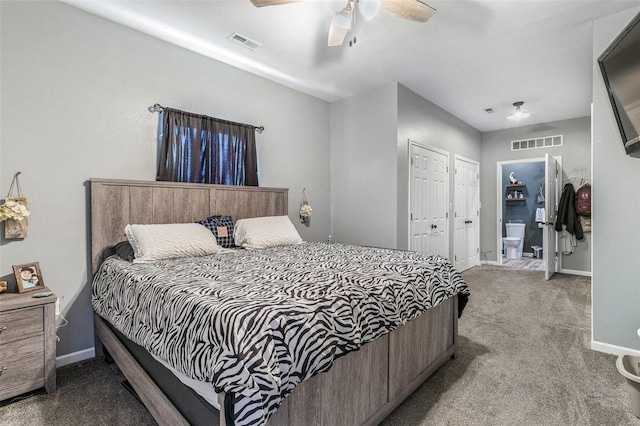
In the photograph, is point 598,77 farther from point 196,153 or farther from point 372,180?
point 196,153

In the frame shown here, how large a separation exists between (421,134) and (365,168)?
970mm

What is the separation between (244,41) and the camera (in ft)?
9.40

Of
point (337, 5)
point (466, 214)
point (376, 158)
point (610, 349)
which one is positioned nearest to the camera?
point (337, 5)

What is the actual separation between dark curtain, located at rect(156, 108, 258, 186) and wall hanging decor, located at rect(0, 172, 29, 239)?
912 millimetres

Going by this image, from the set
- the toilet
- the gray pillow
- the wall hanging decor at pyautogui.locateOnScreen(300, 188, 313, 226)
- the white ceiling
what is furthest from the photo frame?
the toilet

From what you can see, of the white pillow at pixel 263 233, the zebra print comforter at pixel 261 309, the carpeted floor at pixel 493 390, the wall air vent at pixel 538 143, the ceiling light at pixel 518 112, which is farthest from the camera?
the wall air vent at pixel 538 143

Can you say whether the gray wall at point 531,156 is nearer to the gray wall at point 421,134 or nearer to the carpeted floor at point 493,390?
the gray wall at point 421,134

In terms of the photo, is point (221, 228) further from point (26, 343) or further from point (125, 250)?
point (26, 343)

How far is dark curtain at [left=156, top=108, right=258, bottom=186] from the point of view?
2.81m

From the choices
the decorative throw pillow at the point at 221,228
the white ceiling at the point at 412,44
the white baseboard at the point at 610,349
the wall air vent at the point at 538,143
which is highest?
the white ceiling at the point at 412,44

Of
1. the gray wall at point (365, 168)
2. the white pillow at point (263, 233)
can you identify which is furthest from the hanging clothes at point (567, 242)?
the white pillow at point (263, 233)

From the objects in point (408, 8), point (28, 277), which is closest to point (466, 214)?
point (408, 8)

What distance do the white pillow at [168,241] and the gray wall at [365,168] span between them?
6.96 ft

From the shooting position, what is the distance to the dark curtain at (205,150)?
2.81 metres
